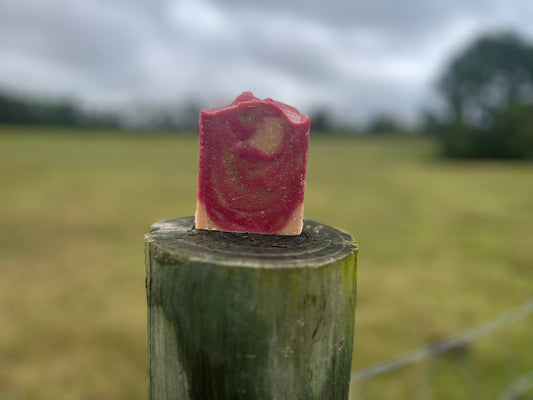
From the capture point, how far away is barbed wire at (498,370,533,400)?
469cm

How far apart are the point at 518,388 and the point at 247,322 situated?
17.4 ft

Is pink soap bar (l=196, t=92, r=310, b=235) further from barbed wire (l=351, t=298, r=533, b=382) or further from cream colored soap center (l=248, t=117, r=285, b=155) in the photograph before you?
barbed wire (l=351, t=298, r=533, b=382)

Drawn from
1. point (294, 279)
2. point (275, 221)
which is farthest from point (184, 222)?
point (294, 279)

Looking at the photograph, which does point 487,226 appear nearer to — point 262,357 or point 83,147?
point 262,357

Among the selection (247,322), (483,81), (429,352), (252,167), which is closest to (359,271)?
(429,352)

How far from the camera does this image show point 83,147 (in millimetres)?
25875

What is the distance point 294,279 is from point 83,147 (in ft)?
91.0

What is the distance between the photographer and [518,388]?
4.79 m

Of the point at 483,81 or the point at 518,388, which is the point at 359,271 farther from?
the point at 483,81

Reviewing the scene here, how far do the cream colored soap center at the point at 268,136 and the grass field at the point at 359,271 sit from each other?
4.34m

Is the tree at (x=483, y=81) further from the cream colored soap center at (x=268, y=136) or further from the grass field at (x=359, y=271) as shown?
the cream colored soap center at (x=268, y=136)

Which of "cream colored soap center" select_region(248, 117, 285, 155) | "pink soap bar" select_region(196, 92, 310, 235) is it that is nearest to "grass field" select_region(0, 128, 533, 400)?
"pink soap bar" select_region(196, 92, 310, 235)

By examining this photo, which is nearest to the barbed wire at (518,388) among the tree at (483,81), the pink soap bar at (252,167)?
the pink soap bar at (252,167)

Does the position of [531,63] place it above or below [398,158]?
above
